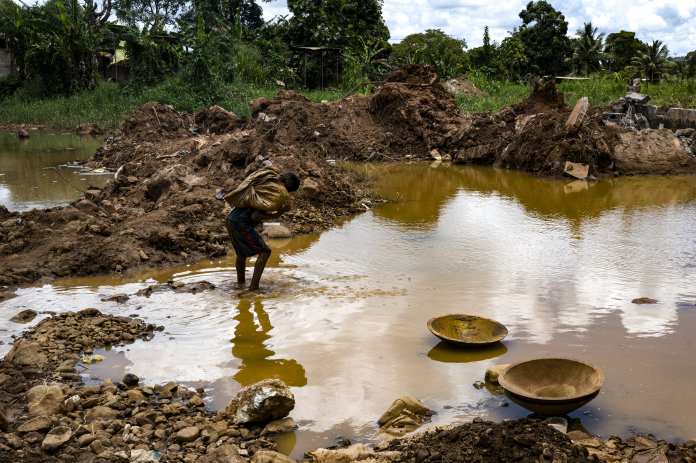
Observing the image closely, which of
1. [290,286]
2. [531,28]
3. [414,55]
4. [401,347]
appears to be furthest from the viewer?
[531,28]


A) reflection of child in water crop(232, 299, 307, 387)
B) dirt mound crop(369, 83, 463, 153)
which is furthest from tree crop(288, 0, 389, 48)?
reflection of child in water crop(232, 299, 307, 387)

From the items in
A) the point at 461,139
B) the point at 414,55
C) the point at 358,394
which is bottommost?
the point at 358,394

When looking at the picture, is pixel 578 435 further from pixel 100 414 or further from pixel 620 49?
pixel 620 49

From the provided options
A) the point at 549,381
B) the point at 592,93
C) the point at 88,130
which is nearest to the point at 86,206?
the point at 549,381

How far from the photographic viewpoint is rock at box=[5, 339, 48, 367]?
5402 millimetres

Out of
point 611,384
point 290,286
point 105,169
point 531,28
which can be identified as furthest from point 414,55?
point 611,384

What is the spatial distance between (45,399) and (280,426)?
167 centimetres

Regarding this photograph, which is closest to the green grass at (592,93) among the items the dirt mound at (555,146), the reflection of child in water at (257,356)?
the dirt mound at (555,146)

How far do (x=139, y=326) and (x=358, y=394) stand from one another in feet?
7.95

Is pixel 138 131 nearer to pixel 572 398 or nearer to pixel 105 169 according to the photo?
pixel 105 169

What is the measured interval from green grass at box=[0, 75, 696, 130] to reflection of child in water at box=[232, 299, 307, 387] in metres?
18.8

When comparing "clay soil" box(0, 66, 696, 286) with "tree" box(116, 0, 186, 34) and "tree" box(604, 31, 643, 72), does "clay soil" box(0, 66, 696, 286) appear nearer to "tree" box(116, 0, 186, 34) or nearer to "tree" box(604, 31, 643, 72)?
"tree" box(116, 0, 186, 34)

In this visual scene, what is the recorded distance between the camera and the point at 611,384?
512 cm

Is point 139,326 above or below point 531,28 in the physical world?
below
